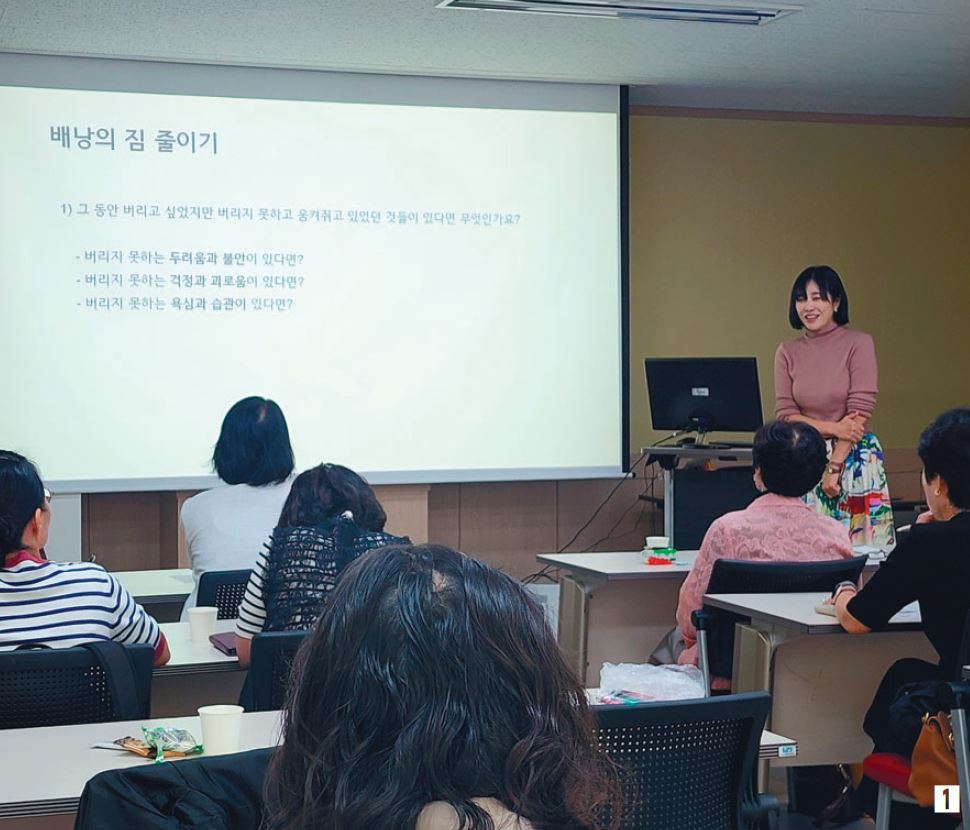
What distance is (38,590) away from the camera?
2561 mm

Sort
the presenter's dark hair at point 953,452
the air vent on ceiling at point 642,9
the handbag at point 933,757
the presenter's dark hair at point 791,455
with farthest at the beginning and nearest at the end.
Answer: the air vent on ceiling at point 642,9 < the presenter's dark hair at point 791,455 < the presenter's dark hair at point 953,452 < the handbag at point 933,757

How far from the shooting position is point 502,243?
21.7 ft

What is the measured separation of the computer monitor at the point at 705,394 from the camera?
237 inches

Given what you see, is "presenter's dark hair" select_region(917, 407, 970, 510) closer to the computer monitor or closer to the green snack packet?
the green snack packet

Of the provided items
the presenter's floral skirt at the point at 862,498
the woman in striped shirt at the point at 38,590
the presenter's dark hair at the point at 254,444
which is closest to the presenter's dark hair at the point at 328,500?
the woman in striped shirt at the point at 38,590

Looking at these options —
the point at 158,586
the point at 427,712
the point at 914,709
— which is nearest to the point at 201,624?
the point at 158,586

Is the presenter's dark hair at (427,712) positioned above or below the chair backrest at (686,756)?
above

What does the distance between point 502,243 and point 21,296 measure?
2.30 m

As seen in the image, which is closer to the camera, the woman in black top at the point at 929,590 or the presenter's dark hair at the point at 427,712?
the presenter's dark hair at the point at 427,712

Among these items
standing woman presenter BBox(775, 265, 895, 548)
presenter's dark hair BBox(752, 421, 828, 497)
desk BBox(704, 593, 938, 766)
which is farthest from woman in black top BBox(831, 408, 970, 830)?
standing woman presenter BBox(775, 265, 895, 548)

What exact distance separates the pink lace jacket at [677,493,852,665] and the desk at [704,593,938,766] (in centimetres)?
41

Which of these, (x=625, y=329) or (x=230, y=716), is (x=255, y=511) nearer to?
(x=230, y=716)

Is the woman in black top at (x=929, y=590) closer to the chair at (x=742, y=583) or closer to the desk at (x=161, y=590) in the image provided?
the chair at (x=742, y=583)

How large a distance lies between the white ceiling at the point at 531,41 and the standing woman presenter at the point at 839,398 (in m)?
1.16
